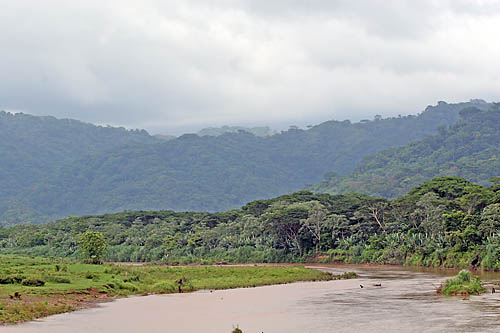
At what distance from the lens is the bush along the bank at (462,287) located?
46.7m

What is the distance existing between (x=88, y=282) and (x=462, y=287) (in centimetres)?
2714

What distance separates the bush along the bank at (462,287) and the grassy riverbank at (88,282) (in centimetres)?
1749

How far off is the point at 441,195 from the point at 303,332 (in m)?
64.9

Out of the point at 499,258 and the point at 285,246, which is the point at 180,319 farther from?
the point at 285,246

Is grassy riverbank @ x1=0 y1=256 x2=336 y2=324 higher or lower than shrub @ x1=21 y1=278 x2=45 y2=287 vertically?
lower

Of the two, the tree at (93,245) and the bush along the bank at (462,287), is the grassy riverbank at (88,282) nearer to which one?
the tree at (93,245)

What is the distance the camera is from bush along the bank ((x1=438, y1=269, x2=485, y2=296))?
153 feet

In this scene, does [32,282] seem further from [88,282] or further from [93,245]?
[93,245]

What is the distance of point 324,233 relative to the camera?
94.3 metres

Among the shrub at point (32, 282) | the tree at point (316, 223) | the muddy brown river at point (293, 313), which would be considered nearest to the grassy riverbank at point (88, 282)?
the shrub at point (32, 282)

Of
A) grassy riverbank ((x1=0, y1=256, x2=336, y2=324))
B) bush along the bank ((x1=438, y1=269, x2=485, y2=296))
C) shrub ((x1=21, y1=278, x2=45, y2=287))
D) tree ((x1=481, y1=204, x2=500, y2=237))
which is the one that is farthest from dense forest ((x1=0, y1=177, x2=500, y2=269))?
shrub ((x1=21, y1=278, x2=45, y2=287))

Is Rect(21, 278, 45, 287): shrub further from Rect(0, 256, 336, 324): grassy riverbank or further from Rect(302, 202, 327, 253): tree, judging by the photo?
Rect(302, 202, 327, 253): tree

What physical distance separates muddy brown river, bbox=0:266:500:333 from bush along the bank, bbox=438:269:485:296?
2.85ft

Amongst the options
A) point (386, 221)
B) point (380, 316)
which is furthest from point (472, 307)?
point (386, 221)
